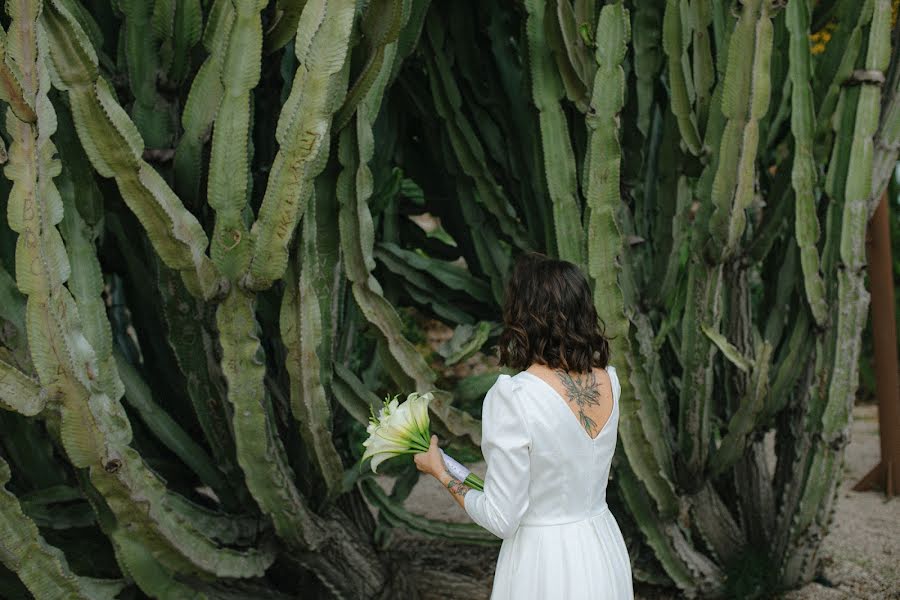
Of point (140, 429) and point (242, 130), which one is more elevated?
point (242, 130)

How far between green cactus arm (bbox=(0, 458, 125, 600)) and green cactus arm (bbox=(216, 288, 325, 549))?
1.73ft

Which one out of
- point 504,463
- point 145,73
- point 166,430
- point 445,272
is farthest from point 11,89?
point 445,272

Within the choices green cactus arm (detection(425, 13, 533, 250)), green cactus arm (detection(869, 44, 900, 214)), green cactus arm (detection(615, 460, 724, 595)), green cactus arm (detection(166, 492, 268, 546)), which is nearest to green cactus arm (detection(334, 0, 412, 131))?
green cactus arm (detection(425, 13, 533, 250))

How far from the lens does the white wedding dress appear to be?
6.50 ft

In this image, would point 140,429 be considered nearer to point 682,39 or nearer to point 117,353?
point 117,353

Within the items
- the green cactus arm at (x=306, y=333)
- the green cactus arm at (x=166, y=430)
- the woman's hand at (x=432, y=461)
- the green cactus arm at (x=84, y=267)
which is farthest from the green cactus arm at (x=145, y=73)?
the woman's hand at (x=432, y=461)

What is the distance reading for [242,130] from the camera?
2537mm

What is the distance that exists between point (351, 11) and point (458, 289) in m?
1.43

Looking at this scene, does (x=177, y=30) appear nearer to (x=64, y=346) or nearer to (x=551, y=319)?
(x=64, y=346)

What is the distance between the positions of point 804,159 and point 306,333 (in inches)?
71.8

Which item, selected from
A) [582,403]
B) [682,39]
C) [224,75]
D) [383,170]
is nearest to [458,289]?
[383,170]

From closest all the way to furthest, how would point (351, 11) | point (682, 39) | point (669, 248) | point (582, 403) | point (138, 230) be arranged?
point (582, 403)
point (351, 11)
point (138, 230)
point (682, 39)
point (669, 248)

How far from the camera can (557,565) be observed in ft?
6.83

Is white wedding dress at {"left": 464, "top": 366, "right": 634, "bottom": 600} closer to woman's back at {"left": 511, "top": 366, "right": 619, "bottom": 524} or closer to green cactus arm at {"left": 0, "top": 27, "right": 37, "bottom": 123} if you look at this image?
woman's back at {"left": 511, "top": 366, "right": 619, "bottom": 524}
